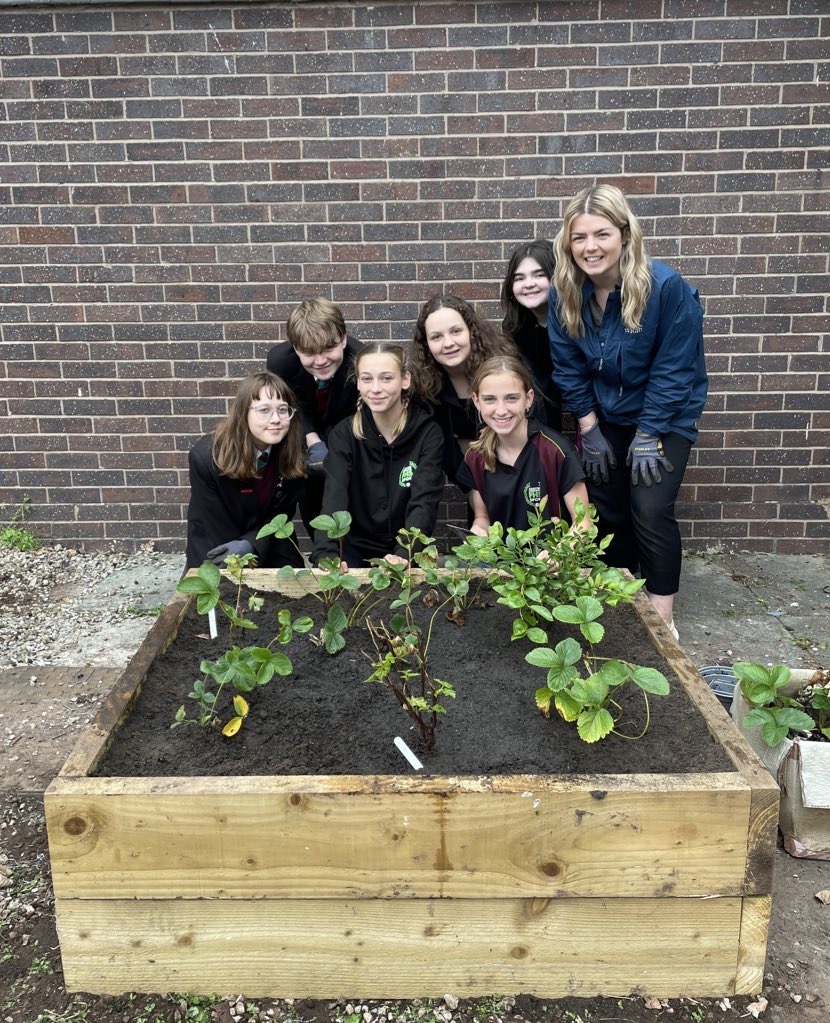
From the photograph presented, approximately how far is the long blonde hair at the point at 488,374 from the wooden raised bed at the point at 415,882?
179 centimetres

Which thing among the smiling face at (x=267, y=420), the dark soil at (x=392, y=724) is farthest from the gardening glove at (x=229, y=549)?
the dark soil at (x=392, y=724)

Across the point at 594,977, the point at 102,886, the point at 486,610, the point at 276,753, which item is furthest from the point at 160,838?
the point at 486,610

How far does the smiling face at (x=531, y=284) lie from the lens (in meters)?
3.88

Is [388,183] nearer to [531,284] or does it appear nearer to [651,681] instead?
[531,284]

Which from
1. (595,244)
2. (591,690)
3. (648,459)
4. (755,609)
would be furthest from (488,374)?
(755,609)

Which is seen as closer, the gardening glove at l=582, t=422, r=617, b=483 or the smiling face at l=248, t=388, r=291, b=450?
the smiling face at l=248, t=388, r=291, b=450

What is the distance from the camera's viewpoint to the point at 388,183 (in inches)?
187

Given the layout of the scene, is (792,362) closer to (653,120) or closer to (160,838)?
(653,120)

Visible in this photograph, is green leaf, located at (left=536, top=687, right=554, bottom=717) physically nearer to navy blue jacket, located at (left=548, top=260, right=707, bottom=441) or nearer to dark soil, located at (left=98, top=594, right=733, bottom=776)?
dark soil, located at (left=98, top=594, right=733, bottom=776)

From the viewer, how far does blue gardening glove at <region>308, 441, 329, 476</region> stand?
405cm

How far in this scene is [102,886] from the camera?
198 centimetres

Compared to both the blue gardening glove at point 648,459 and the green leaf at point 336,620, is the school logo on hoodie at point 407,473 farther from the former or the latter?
the green leaf at point 336,620

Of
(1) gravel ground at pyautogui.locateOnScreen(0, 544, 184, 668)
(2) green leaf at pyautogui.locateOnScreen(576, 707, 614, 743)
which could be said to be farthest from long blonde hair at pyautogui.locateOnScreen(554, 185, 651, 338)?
(1) gravel ground at pyautogui.locateOnScreen(0, 544, 184, 668)

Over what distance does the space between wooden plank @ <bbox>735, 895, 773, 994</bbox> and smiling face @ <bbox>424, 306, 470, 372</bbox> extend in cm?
244
